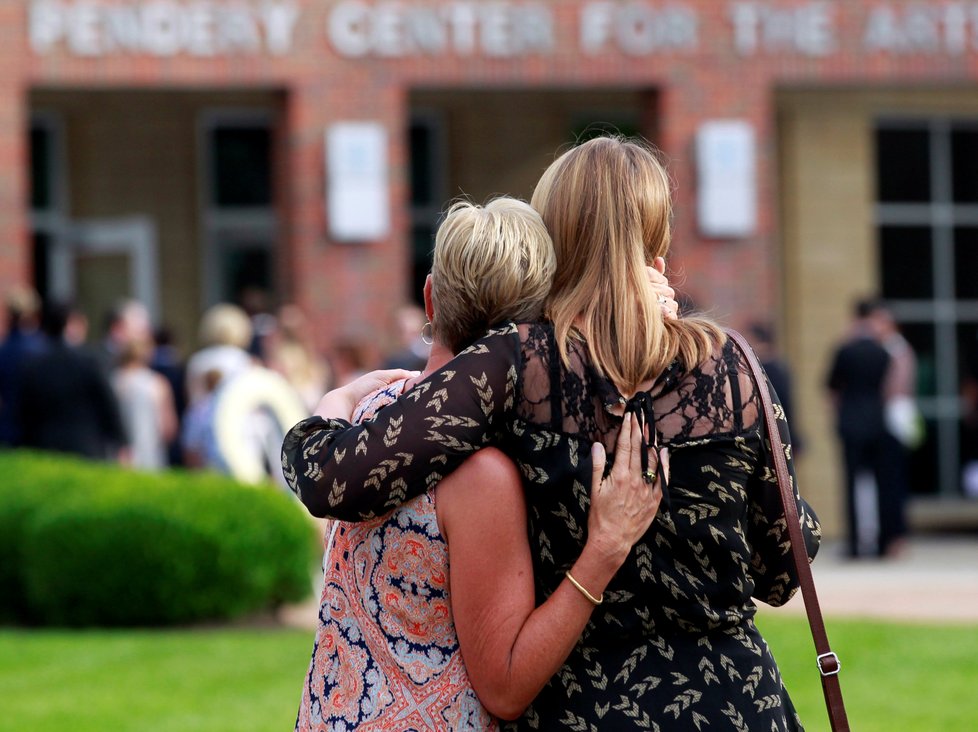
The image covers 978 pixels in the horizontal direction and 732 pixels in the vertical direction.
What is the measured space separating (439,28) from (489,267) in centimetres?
1141

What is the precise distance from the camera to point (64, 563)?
8984 mm

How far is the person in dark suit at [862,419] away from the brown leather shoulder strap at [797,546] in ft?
33.3

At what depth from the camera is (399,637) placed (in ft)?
8.71

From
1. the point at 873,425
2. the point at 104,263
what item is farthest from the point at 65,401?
the point at 873,425

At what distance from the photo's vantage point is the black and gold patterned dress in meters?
2.58

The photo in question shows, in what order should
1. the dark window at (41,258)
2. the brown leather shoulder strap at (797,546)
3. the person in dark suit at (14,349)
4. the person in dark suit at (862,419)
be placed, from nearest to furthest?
1. the brown leather shoulder strap at (797,546)
2. the person in dark suit at (14,349)
3. the person in dark suit at (862,419)
4. the dark window at (41,258)

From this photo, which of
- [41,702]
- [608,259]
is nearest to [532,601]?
[608,259]

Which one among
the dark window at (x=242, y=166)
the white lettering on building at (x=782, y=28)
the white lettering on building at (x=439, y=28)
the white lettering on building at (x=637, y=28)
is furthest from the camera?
the dark window at (x=242, y=166)

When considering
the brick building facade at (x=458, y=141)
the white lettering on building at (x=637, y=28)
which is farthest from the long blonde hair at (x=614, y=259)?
the white lettering on building at (x=637, y=28)

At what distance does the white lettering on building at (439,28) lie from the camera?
13609 millimetres

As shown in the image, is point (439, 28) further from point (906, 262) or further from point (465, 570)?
point (465, 570)

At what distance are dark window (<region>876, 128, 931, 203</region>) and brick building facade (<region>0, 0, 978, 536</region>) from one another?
1.1 inches

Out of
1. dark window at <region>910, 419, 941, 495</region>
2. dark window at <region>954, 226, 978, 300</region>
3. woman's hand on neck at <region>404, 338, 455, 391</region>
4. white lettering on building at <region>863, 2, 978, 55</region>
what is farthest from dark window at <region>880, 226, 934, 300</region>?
woman's hand on neck at <region>404, 338, 455, 391</region>

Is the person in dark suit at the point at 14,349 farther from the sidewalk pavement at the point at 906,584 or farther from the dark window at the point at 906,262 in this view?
the dark window at the point at 906,262
